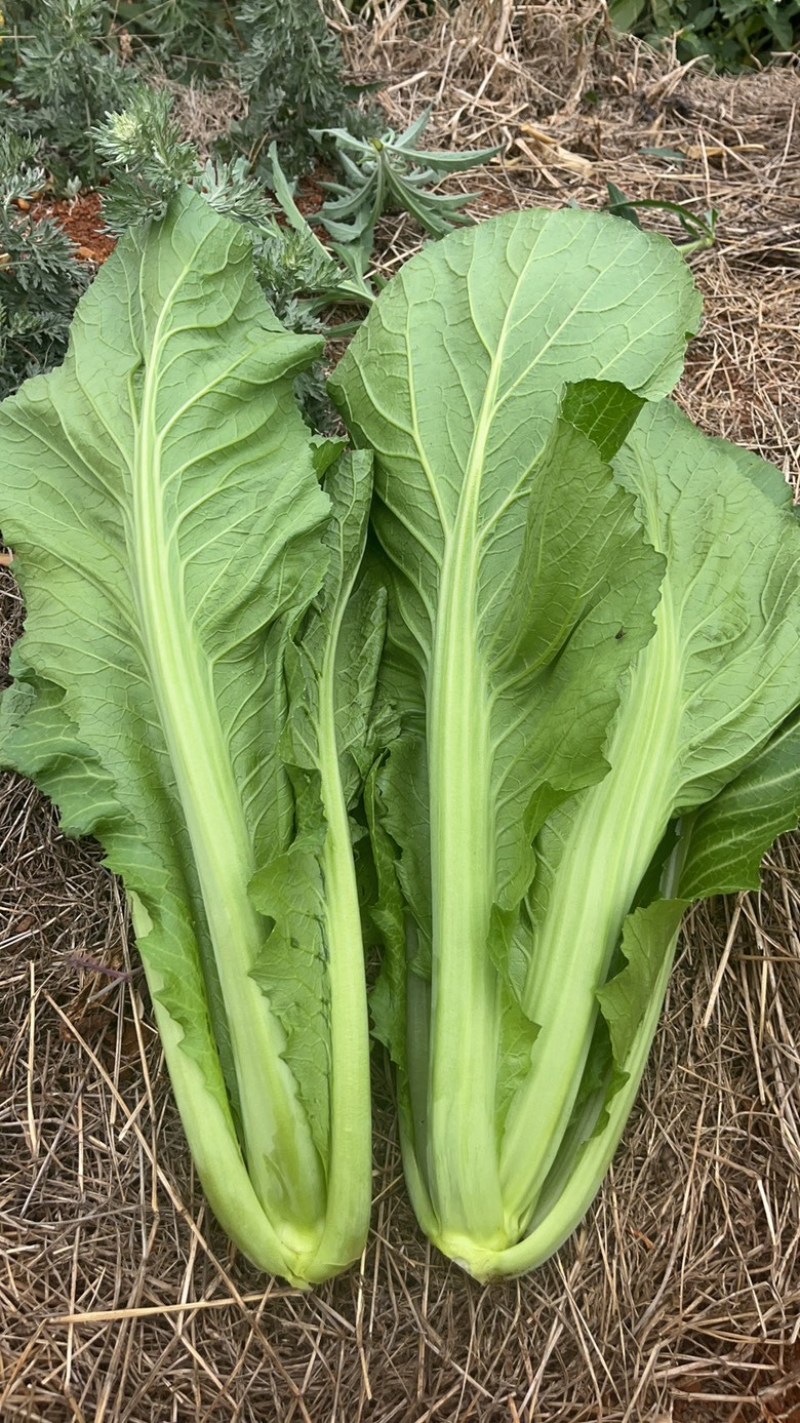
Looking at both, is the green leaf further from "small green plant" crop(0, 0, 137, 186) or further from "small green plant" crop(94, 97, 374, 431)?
"small green plant" crop(0, 0, 137, 186)

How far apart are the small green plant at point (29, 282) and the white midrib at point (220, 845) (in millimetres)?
499

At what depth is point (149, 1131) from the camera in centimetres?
173

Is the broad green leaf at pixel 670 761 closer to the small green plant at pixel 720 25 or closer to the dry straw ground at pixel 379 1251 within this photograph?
the dry straw ground at pixel 379 1251

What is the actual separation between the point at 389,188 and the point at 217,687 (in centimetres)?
130

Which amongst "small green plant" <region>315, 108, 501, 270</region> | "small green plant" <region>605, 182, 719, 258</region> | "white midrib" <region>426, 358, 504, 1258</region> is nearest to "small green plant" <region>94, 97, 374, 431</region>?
"small green plant" <region>315, 108, 501, 270</region>

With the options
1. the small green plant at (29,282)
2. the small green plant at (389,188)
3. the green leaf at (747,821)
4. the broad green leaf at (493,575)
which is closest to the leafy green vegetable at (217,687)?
the broad green leaf at (493,575)

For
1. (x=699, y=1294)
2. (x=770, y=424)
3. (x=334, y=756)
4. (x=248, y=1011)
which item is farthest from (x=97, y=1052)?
(x=770, y=424)

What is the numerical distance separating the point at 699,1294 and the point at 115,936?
1132mm

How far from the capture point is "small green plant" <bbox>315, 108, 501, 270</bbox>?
2266mm

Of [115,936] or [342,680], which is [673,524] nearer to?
[342,680]

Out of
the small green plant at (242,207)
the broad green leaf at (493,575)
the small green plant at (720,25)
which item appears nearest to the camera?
the broad green leaf at (493,575)

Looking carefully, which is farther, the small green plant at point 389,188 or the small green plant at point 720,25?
the small green plant at point 720,25

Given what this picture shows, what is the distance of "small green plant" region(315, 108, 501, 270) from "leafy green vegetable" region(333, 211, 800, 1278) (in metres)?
0.62

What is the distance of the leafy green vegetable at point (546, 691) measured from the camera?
1.53m
